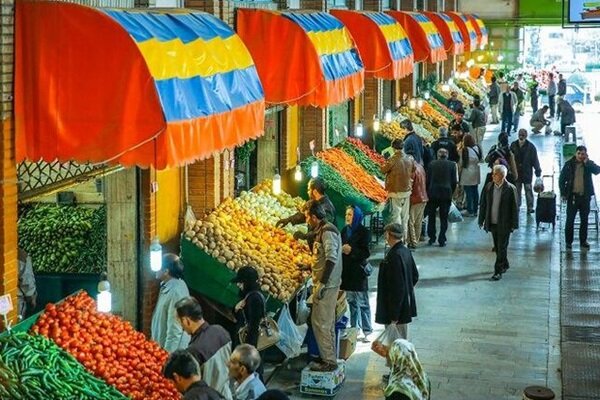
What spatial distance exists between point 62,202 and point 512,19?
32.5 meters

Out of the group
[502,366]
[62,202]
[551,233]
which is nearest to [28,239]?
[62,202]

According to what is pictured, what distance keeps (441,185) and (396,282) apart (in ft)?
23.8

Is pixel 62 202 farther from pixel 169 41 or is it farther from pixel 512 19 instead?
pixel 512 19

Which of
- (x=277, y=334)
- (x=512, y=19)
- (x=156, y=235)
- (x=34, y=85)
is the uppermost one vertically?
(x=512, y=19)

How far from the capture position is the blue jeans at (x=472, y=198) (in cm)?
2083

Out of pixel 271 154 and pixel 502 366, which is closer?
pixel 502 366

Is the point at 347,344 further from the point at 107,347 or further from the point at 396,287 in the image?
the point at 107,347

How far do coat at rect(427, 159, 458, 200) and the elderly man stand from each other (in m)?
0.85

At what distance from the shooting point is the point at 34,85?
26.6ft

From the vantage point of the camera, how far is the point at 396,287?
1103cm

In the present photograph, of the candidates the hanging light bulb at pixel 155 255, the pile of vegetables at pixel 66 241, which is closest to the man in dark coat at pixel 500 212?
the pile of vegetables at pixel 66 241

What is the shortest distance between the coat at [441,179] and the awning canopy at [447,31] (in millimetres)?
9772

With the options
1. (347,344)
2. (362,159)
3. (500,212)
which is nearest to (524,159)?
(362,159)

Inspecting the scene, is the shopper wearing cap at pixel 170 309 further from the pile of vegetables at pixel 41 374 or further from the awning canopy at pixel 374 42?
the awning canopy at pixel 374 42
